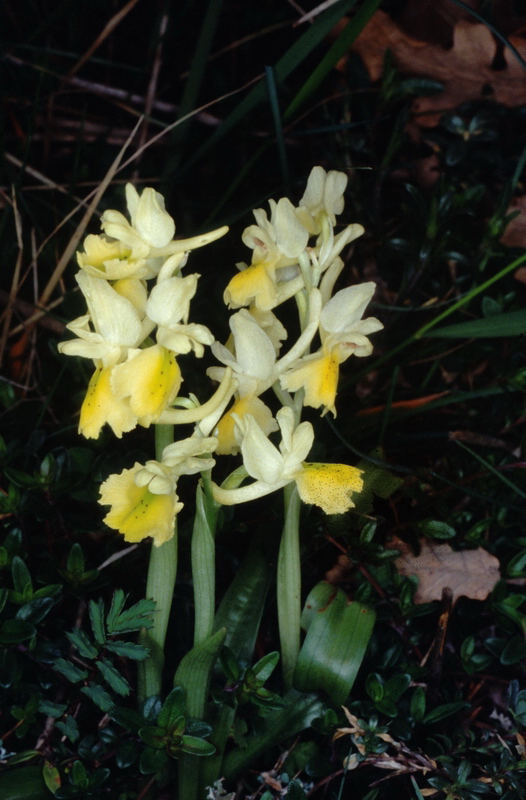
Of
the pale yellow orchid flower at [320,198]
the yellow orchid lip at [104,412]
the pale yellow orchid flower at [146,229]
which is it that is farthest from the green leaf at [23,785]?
the pale yellow orchid flower at [320,198]

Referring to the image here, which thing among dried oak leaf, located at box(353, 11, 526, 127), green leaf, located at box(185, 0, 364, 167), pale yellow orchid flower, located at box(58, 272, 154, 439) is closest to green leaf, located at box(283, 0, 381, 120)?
green leaf, located at box(185, 0, 364, 167)

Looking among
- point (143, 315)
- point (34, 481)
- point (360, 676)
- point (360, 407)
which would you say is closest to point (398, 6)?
point (360, 407)

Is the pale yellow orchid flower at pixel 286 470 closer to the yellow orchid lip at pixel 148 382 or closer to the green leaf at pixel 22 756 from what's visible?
the yellow orchid lip at pixel 148 382

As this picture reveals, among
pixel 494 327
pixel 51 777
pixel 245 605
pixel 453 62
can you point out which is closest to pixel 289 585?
pixel 245 605

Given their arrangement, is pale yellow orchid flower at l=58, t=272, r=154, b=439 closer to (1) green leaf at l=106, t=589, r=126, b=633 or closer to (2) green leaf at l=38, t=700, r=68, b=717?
(1) green leaf at l=106, t=589, r=126, b=633

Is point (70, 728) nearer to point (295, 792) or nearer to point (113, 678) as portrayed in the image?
point (113, 678)

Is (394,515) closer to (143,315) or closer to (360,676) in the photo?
(360,676)
